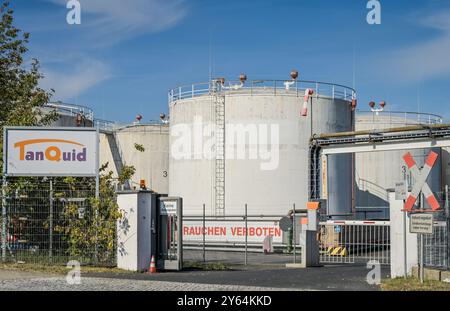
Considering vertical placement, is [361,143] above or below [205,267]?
above

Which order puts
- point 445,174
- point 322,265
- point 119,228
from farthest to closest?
1. point 445,174
2. point 322,265
3. point 119,228

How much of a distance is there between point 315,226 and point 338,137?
352 inches

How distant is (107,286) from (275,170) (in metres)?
19.1

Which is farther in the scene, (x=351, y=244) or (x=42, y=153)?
(x=351, y=244)

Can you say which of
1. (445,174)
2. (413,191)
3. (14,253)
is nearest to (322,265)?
(413,191)

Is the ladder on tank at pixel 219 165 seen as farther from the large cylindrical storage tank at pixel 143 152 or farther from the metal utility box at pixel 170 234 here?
the metal utility box at pixel 170 234

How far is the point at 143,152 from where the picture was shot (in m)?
46.0

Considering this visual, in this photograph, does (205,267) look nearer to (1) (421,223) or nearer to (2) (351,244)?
(1) (421,223)

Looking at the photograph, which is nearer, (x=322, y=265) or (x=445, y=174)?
(x=322, y=265)

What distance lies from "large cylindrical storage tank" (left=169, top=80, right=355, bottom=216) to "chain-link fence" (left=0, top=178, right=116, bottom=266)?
45.9 feet

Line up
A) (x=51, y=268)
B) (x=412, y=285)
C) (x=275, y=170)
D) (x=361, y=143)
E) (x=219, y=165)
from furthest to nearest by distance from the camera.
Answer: (x=219, y=165)
(x=275, y=170)
(x=361, y=143)
(x=51, y=268)
(x=412, y=285)

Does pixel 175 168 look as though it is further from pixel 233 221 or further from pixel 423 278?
pixel 423 278

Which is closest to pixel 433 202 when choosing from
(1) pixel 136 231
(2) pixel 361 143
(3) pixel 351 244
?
(1) pixel 136 231

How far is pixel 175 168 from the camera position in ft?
118
